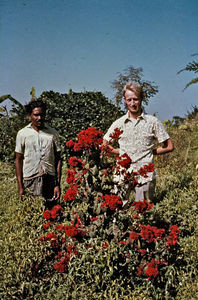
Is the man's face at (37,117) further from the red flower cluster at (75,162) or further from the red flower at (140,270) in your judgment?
the red flower at (140,270)

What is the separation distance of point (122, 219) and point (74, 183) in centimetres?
62

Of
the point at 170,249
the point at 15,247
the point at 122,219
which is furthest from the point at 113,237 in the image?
the point at 15,247

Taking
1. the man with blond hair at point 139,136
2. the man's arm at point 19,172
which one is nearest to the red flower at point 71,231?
the man with blond hair at point 139,136

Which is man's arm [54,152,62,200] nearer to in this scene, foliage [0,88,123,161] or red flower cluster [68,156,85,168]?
red flower cluster [68,156,85,168]

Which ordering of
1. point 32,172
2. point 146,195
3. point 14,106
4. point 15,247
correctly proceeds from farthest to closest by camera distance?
point 14,106, point 32,172, point 146,195, point 15,247

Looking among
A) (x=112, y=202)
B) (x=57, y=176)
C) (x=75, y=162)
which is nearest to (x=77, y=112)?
(x=57, y=176)

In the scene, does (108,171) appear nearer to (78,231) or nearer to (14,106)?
(78,231)

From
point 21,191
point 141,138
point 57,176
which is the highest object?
point 141,138

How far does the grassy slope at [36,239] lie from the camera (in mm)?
2848

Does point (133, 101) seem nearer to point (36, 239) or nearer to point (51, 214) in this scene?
point (51, 214)

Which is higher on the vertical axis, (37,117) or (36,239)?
(37,117)

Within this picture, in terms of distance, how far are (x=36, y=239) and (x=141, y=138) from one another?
1713 mm

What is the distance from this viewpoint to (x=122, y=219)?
317 centimetres

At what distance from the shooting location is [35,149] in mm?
4102
